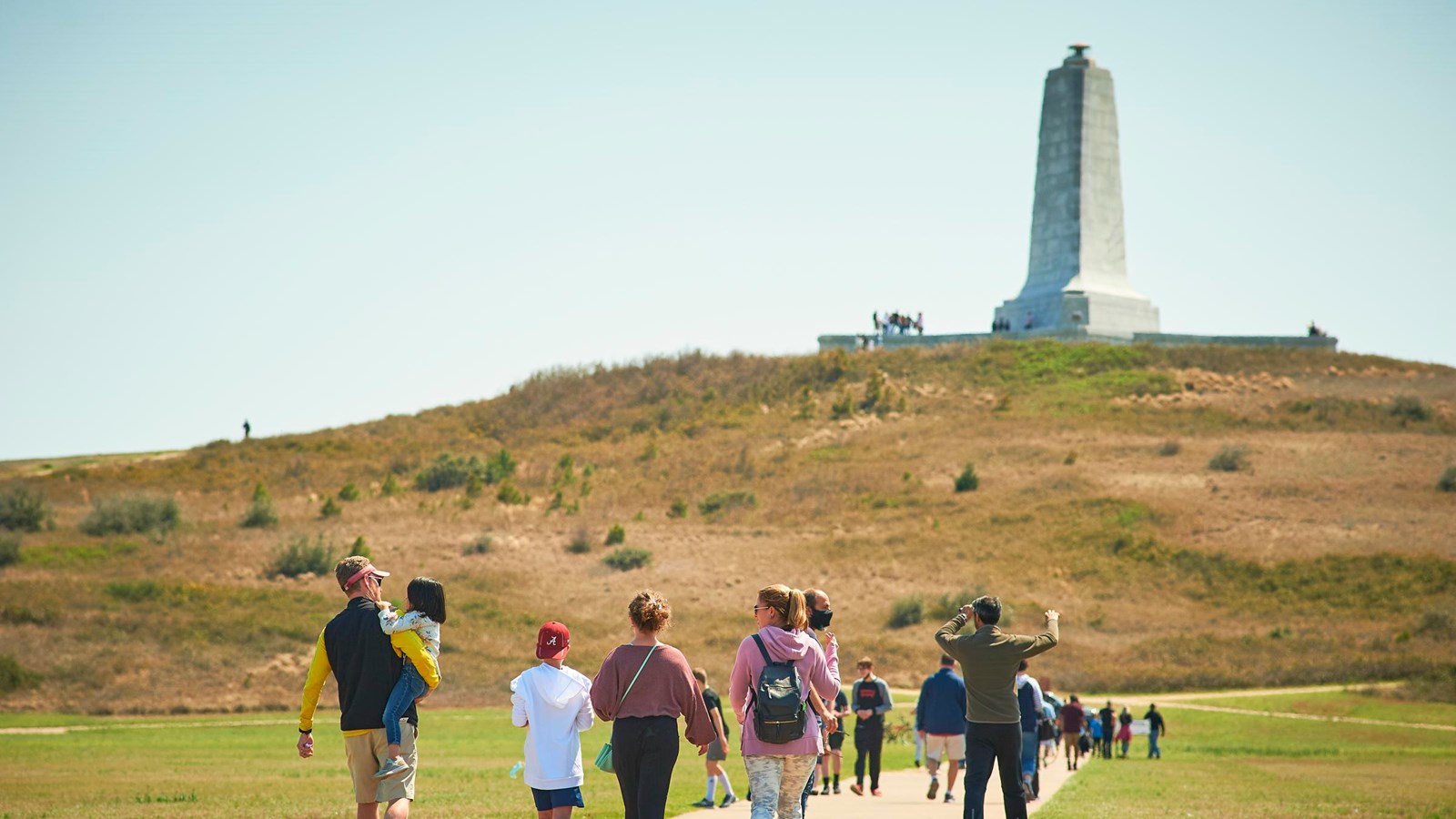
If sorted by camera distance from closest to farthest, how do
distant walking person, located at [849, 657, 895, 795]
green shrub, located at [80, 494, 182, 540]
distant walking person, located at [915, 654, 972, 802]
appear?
distant walking person, located at [915, 654, 972, 802] → distant walking person, located at [849, 657, 895, 795] → green shrub, located at [80, 494, 182, 540]

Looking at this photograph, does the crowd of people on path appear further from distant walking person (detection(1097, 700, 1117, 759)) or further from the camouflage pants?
distant walking person (detection(1097, 700, 1117, 759))

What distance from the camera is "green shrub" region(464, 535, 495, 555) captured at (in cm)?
5797

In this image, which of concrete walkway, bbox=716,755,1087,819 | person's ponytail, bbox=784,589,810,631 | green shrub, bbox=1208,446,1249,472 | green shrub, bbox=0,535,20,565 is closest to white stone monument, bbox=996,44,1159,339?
green shrub, bbox=1208,446,1249,472

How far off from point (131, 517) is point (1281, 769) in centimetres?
4869

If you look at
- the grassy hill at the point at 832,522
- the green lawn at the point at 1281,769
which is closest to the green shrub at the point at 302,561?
the grassy hill at the point at 832,522

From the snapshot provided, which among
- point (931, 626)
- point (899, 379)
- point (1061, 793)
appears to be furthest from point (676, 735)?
point (899, 379)

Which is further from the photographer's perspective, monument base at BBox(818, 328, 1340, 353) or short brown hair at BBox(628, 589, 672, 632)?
monument base at BBox(818, 328, 1340, 353)

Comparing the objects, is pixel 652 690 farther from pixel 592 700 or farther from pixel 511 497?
pixel 511 497

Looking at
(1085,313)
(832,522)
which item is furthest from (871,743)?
(1085,313)

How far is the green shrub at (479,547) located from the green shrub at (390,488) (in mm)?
12508

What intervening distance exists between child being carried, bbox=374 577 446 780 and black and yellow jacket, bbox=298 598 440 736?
48 millimetres

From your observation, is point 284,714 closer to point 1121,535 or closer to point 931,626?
point 931,626

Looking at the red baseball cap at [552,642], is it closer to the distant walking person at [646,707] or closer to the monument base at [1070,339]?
the distant walking person at [646,707]

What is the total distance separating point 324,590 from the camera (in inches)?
1992
